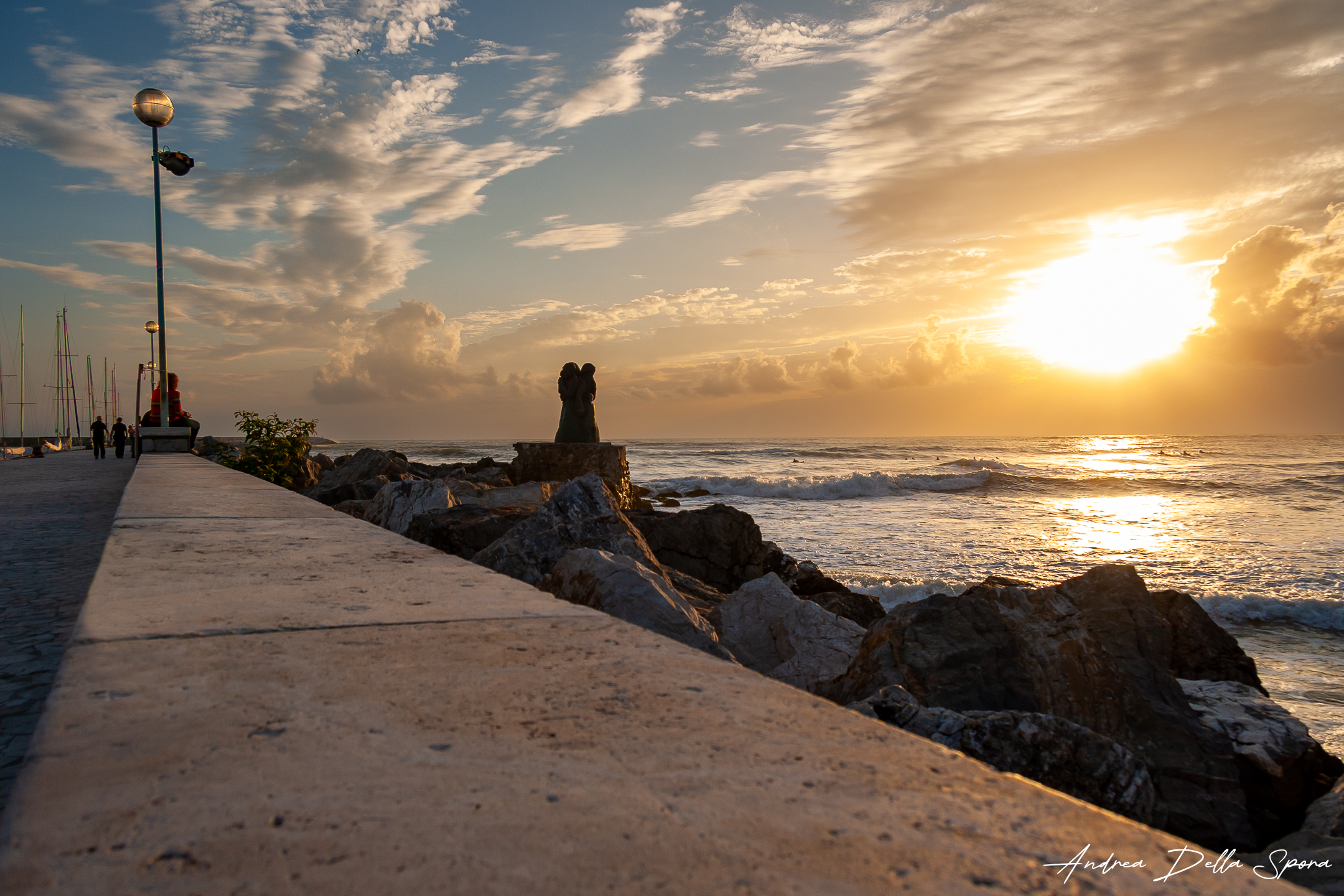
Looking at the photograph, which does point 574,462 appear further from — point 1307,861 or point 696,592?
point 1307,861

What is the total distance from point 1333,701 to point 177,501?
7.60 m

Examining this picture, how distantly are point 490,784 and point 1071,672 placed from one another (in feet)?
11.1

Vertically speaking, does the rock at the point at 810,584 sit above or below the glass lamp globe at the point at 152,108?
→ below

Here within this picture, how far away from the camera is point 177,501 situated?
4453 millimetres

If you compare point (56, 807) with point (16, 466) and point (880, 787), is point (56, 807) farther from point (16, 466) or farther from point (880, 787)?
point (16, 466)

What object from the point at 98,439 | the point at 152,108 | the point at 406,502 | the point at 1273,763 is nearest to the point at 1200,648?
the point at 1273,763

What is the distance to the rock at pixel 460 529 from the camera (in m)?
5.15

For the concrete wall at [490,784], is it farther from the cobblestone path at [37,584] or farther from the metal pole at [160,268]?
the metal pole at [160,268]

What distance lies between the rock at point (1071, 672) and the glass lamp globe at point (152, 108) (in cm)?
1265

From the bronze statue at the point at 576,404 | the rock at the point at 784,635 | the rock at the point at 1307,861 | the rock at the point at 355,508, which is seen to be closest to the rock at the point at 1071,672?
the rock at the point at 1307,861

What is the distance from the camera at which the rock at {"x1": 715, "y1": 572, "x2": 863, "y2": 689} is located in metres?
4.10

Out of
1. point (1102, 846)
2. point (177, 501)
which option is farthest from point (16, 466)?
point (1102, 846)

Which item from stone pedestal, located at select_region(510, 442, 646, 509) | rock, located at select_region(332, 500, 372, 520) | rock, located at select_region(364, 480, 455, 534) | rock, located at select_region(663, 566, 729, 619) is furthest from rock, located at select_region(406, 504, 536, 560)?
stone pedestal, located at select_region(510, 442, 646, 509)

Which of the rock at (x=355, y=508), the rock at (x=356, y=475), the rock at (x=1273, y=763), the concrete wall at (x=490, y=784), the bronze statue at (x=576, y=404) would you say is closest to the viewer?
the concrete wall at (x=490, y=784)
